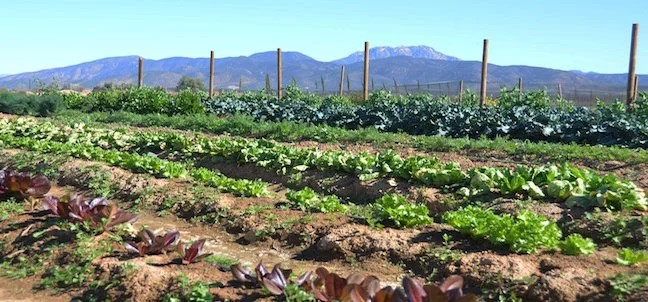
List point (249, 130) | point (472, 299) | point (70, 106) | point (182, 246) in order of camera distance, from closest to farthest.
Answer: point (472, 299) < point (182, 246) < point (249, 130) < point (70, 106)

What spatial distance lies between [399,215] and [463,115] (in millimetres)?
9266

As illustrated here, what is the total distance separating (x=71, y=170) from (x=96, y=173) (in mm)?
581

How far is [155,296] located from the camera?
436 centimetres

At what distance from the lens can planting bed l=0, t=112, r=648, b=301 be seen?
14.3 feet

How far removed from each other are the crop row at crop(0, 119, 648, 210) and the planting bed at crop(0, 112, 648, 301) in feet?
0.07

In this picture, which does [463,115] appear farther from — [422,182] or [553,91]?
[553,91]

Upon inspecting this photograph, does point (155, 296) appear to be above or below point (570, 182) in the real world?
below

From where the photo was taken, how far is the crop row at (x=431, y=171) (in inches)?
226

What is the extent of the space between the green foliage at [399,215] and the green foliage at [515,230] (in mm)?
376

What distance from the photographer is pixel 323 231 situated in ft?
18.4

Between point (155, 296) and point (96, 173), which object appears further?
point (96, 173)

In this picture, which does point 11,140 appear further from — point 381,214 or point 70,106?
point 70,106

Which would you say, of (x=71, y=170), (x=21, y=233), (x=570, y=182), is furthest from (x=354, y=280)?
(x=71, y=170)

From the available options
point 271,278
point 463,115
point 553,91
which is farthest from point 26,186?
point 553,91
